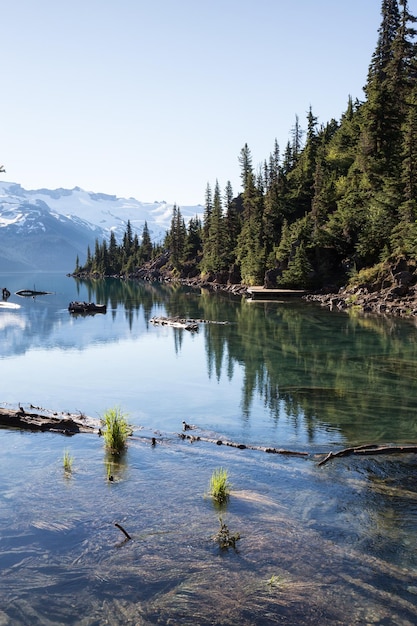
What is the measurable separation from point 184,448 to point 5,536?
7937mm

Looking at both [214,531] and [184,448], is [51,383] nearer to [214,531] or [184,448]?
[184,448]

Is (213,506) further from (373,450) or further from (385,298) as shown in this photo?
(385,298)

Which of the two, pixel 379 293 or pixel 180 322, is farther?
pixel 379 293

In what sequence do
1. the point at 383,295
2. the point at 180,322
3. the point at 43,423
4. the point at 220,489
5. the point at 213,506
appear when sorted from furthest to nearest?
the point at 383,295
the point at 180,322
the point at 43,423
the point at 220,489
the point at 213,506

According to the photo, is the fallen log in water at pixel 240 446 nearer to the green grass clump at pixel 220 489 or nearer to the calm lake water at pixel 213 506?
the calm lake water at pixel 213 506

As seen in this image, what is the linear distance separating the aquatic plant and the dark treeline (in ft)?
205

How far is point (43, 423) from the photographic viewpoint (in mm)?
21812

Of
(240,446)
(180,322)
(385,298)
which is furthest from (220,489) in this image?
(385,298)

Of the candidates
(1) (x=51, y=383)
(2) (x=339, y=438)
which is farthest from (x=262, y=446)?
(1) (x=51, y=383)

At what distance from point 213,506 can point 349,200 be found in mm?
82477

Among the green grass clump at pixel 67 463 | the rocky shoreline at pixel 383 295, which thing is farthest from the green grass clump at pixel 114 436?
the rocky shoreline at pixel 383 295

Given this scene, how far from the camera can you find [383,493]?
15133 millimetres

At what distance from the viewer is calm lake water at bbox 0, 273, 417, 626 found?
10422 millimetres

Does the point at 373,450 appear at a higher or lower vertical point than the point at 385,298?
lower
